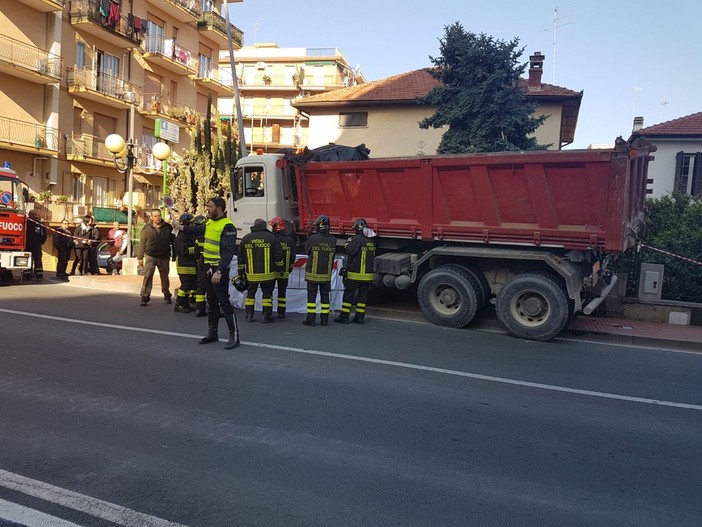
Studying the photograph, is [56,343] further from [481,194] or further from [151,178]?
[151,178]

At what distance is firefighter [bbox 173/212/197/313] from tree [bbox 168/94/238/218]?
23.5 feet

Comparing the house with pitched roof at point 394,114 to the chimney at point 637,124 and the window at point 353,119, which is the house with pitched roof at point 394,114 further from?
the chimney at point 637,124

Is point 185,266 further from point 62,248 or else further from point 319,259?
point 62,248

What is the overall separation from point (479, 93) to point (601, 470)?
14.0 metres

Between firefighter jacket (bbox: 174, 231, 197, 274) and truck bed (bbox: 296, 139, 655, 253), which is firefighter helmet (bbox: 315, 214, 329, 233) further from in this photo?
firefighter jacket (bbox: 174, 231, 197, 274)

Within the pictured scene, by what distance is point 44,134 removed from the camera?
79.4ft

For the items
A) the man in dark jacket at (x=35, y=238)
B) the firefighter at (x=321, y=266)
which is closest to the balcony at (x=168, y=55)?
the man in dark jacket at (x=35, y=238)

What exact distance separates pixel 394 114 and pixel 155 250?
15.7m

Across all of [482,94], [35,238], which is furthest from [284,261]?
[482,94]

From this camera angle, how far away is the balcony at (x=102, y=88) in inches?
993

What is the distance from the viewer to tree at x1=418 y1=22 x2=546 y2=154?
16.3 m

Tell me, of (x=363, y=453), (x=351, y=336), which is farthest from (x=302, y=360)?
(x=363, y=453)

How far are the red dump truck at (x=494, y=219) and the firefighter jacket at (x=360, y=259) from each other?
551 millimetres

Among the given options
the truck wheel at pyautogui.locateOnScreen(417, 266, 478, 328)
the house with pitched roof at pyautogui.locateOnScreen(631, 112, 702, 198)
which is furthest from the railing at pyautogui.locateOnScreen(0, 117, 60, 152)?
the house with pitched roof at pyautogui.locateOnScreen(631, 112, 702, 198)
